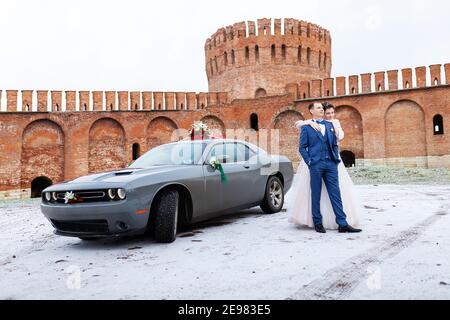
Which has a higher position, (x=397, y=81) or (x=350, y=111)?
(x=397, y=81)

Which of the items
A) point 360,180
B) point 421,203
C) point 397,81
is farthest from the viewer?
point 397,81

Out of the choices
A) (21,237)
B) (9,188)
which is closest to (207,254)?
(21,237)

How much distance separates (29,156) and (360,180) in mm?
21006

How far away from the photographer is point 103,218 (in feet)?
13.1

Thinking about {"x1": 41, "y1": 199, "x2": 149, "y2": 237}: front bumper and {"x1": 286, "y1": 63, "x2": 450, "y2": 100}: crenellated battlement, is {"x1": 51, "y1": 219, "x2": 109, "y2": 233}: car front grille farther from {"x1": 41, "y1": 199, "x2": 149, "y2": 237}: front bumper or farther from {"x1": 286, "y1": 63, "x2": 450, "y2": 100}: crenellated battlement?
{"x1": 286, "y1": 63, "x2": 450, "y2": 100}: crenellated battlement

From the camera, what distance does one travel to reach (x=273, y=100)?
Answer: 2553 centimetres

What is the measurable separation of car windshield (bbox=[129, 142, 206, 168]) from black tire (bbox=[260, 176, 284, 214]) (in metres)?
1.64

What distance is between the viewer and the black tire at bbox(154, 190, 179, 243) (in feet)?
14.1

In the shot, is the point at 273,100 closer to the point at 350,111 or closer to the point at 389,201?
the point at 350,111

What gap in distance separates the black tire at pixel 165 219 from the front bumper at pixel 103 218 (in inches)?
7.0

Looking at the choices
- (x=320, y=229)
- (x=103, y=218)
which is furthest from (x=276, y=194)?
(x=103, y=218)

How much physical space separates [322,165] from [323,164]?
2 cm

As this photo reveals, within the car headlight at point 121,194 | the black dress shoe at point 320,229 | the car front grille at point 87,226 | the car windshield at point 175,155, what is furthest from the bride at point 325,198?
the car front grille at point 87,226

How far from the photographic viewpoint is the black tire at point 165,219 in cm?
429
